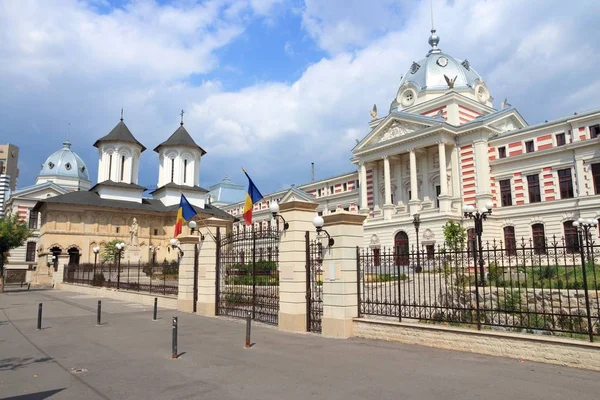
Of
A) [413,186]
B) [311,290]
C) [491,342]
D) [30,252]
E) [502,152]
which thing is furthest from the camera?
[30,252]

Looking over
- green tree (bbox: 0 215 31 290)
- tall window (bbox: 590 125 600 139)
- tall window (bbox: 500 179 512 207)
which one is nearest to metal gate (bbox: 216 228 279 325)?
green tree (bbox: 0 215 31 290)

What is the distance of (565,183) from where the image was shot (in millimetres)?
38156

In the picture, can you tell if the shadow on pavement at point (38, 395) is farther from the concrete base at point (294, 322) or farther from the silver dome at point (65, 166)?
the silver dome at point (65, 166)

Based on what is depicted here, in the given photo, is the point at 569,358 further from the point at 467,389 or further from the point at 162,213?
the point at 162,213

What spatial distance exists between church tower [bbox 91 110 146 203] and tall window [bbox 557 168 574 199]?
51.7 metres

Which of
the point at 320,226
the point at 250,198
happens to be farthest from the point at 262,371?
the point at 250,198

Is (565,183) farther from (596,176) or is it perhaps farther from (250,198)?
(250,198)

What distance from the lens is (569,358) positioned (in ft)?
26.2

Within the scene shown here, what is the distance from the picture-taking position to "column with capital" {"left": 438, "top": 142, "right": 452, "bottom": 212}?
42875 mm

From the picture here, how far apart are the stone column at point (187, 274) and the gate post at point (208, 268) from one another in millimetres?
1119

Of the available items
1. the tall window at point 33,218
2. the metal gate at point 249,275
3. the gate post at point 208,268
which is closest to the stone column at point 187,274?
the gate post at point 208,268

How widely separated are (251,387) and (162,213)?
57.8 metres

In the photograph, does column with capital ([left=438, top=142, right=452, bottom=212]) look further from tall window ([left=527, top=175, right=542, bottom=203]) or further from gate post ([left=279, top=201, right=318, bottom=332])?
gate post ([left=279, top=201, right=318, bottom=332])

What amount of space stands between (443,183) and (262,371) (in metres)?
39.2
